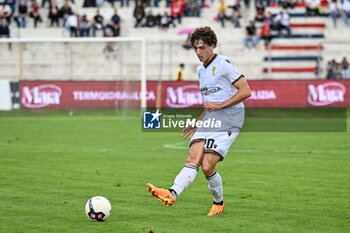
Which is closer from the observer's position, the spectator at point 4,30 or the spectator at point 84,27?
the spectator at point 4,30

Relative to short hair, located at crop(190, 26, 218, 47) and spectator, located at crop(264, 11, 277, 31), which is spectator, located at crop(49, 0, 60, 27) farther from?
short hair, located at crop(190, 26, 218, 47)

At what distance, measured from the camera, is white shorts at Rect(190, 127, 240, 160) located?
12305 mm

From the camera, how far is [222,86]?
40.7ft

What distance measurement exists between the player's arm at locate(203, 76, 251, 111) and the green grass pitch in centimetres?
147

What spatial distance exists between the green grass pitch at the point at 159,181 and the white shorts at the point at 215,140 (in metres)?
→ 0.89

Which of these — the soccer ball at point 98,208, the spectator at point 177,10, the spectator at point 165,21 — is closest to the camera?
the soccer ball at point 98,208

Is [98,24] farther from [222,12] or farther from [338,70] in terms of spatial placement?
[338,70]

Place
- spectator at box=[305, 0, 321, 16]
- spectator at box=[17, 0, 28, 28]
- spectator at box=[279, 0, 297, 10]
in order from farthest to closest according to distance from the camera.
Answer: spectator at box=[279, 0, 297, 10] → spectator at box=[305, 0, 321, 16] → spectator at box=[17, 0, 28, 28]

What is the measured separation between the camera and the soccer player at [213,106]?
1216 cm

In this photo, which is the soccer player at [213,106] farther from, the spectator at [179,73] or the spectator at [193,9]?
the spectator at [193,9]

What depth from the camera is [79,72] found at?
38062 millimetres

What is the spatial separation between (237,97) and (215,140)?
2.15ft

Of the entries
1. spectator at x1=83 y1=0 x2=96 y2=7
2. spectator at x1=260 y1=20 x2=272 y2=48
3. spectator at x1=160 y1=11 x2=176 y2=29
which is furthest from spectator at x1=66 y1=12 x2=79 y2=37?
spectator at x1=260 y1=20 x2=272 y2=48

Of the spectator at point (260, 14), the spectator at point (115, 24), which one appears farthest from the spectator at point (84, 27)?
the spectator at point (260, 14)
